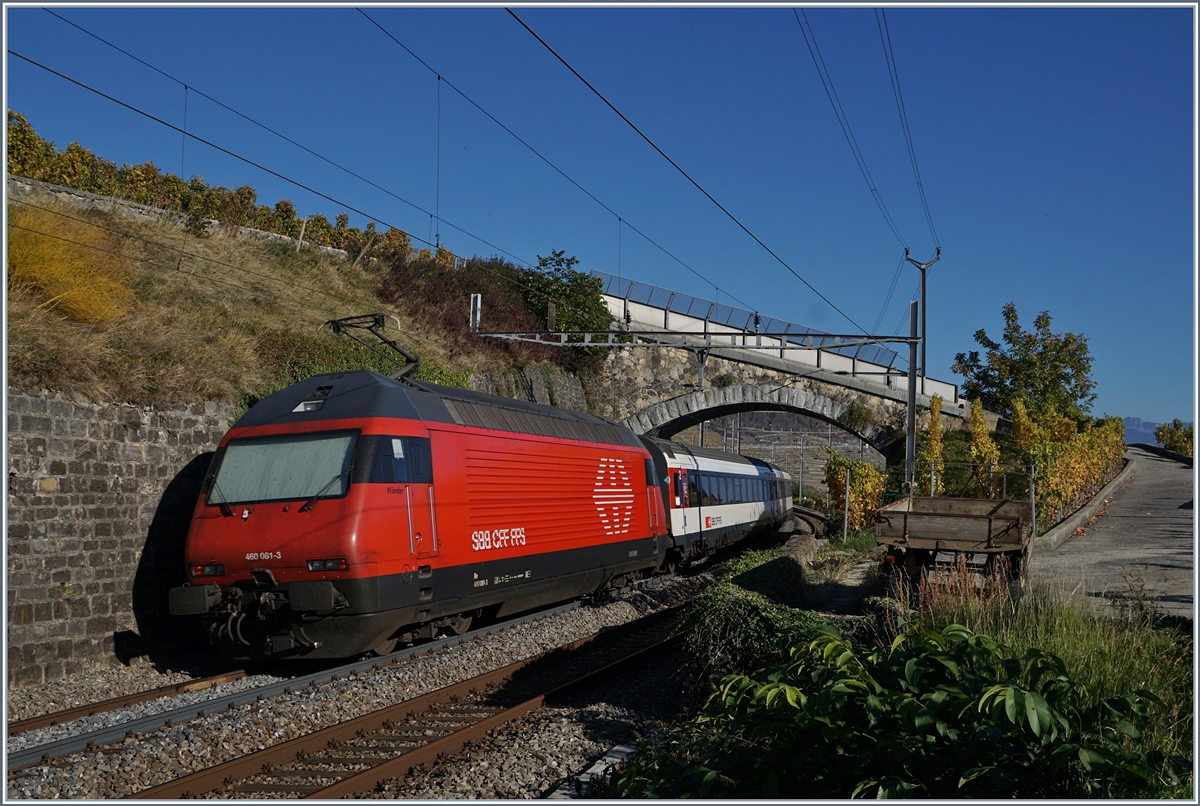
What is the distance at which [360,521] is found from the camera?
961 centimetres

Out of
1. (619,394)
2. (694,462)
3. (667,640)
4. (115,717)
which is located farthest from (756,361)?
(115,717)

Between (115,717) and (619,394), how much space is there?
25.2 meters

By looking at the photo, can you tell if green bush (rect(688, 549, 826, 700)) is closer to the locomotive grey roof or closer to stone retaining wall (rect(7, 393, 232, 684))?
the locomotive grey roof

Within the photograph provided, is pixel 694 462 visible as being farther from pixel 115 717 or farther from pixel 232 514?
pixel 115 717

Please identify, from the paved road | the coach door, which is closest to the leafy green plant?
the paved road

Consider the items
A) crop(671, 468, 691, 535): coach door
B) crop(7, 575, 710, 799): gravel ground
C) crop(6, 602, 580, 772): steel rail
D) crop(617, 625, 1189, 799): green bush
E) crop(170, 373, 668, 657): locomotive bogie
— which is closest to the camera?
crop(617, 625, 1189, 799): green bush

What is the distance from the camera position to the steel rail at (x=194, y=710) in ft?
22.8

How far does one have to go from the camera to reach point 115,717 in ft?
27.6

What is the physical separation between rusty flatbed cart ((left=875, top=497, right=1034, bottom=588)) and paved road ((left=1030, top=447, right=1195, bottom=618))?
1.67 feet

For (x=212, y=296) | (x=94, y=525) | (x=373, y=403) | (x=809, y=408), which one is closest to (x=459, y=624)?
(x=373, y=403)

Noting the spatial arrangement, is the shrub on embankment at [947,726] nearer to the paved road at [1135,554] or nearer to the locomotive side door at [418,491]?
the paved road at [1135,554]

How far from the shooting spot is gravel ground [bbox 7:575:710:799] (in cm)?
633

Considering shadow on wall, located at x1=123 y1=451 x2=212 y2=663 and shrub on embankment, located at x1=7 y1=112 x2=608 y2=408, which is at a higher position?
shrub on embankment, located at x1=7 y1=112 x2=608 y2=408

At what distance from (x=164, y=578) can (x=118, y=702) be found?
140 inches
